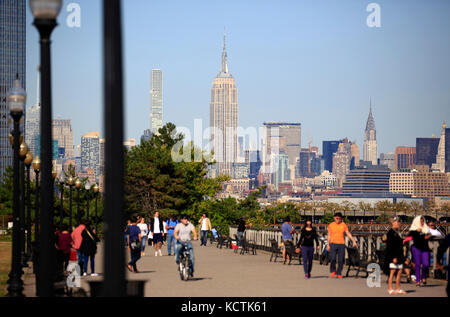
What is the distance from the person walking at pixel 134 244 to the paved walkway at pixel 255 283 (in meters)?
0.41

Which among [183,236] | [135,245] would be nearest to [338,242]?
[183,236]

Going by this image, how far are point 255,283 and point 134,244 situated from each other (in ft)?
16.0

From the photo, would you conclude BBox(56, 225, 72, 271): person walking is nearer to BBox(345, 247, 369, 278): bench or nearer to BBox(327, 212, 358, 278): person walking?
BBox(327, 212, 358, 278): person walking

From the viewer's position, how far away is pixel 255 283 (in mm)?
20531

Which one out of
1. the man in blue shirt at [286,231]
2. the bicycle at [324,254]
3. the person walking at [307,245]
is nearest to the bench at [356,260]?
the person walking at [307,245]

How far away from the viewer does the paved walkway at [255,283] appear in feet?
58.5

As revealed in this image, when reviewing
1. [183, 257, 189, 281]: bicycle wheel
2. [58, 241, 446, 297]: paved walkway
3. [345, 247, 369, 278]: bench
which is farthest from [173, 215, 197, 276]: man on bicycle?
[345, 247, 369, 278]: bench

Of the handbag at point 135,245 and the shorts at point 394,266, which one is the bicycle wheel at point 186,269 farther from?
the shorts at point 394,266

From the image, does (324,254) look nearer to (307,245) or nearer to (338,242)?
(307,245)

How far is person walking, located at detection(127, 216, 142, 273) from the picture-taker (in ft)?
78.7

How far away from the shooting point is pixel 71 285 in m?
18.2
